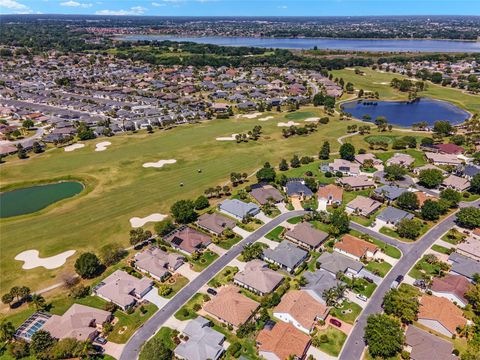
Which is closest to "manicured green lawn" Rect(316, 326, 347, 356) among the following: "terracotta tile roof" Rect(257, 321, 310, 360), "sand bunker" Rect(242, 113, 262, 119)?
"terracotta tile roof" Rect(257, 321, 310, 360)

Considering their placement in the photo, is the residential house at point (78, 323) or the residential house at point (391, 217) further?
the residential house at point (391, 217)

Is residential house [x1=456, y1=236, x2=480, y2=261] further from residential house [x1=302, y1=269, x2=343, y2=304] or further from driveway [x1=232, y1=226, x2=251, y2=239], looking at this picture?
driveway [x1=232, y1=226, x2=251, y2=239]

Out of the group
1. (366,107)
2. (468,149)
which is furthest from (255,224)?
(366,107)

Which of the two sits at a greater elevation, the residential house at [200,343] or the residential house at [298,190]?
the residential house at [298,190]

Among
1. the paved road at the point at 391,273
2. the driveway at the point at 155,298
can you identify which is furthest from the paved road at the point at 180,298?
the paved road at the point at 391,273

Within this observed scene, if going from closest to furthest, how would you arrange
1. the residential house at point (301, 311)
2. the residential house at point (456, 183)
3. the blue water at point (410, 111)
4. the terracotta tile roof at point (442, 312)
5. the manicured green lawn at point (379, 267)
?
the terracotta tile roof at point (442, 312)
the residential house at point (301, 311)
the manicured green lawn at point (379, 267)
the residential house at point (456, 183)
the blue water at point (410, 111)

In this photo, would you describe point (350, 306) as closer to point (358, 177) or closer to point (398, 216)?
point (398, 216)

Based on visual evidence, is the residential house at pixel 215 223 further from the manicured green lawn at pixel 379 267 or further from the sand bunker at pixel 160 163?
the sand bunker at pixel 160 163

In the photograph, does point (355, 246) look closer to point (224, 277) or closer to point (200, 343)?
point (224, 277)
